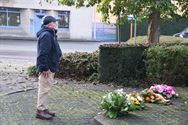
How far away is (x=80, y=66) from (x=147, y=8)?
275cm

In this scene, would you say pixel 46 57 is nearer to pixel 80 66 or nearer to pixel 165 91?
Result: pixel 165 91

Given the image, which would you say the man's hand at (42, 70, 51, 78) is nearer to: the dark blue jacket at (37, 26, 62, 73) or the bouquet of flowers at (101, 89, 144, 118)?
the dark blue jacket at (37, 26, 62, 73)

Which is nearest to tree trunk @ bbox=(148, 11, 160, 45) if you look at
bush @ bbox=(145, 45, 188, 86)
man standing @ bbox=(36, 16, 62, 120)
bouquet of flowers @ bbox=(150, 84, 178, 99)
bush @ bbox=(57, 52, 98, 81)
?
bush @ bbox=(57, 52, 98, 81)

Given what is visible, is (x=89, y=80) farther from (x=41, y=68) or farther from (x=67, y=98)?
(x=41, y=68)

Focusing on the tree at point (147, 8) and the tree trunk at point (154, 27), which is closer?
the tree at point (147, 8)

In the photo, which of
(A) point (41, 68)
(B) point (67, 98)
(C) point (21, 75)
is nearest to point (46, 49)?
(A) point (41, 68)

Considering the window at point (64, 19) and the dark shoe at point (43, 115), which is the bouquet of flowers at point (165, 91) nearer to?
the dark shoe at point (43, 115)

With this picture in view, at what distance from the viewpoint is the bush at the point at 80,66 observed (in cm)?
1260

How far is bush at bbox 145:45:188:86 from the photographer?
1111cm

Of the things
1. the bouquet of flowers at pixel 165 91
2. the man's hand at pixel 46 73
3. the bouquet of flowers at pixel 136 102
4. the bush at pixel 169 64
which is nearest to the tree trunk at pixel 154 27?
the bush at pixel 169 64

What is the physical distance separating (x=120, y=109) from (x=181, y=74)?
4166mm

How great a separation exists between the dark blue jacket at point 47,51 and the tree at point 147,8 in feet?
16.6

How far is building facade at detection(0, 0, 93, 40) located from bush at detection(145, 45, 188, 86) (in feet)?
103

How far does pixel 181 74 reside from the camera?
37.1ft
